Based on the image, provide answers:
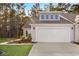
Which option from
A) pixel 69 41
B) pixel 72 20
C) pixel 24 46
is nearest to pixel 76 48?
pixel 69 41

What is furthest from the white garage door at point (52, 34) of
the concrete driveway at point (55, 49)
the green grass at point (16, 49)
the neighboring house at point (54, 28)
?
the green grass at point (16, 49)

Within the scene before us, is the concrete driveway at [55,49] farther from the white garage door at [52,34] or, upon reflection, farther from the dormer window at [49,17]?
the dormer window at [49,17]

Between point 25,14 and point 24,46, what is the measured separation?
0.88 m

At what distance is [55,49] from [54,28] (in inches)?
23.6

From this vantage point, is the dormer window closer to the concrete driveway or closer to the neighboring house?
the neighboring house

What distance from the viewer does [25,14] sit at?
815 cm

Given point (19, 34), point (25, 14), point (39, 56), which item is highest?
point (25, 14)

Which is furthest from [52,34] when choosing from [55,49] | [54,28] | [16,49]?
[16,49]

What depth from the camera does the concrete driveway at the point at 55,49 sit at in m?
8.11

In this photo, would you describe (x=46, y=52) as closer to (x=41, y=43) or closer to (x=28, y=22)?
(x=41, y=43)

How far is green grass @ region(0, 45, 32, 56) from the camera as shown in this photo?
8078 millimetres

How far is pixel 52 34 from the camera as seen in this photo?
838cm

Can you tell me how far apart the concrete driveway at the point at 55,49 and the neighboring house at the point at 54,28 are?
14 centimetres

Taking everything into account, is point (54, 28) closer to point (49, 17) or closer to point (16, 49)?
point (49, 17)
